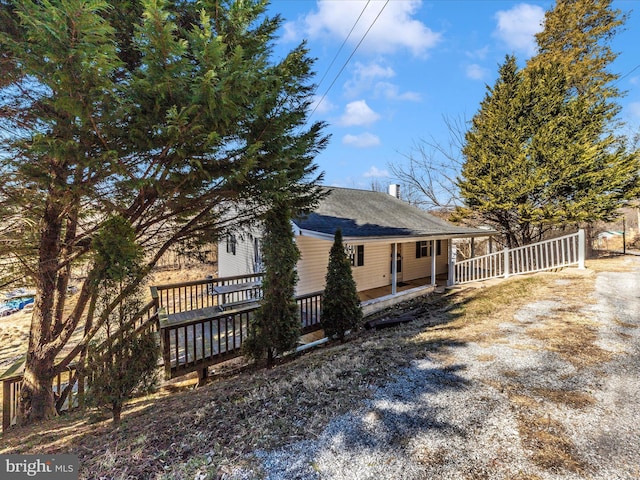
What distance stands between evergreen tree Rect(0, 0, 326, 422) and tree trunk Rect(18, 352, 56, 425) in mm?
19

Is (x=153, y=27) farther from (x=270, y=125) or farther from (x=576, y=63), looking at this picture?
(x=576, y=63)

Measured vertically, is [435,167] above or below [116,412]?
above

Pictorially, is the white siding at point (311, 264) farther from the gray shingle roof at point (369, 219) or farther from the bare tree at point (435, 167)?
the bare tree at point (435, 167)

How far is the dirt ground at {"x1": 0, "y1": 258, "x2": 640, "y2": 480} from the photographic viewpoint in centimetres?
244

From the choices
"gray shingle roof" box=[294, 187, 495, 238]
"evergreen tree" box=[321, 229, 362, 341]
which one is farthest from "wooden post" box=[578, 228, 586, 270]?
"evergreen tree" box=[321, 229, 362, 341]

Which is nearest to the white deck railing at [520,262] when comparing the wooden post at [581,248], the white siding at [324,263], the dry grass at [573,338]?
the wooden post at [581,248]

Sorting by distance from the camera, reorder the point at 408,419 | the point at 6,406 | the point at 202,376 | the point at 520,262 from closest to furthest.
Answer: the point at 408,419 < the point at 6,406 < the point at 202,376 < the point at 520,262

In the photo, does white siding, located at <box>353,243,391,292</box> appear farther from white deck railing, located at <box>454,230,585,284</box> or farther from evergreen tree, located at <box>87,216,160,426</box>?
evergreen tree, located at <box>87,216,160,426</box>

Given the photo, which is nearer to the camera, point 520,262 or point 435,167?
point 520,262

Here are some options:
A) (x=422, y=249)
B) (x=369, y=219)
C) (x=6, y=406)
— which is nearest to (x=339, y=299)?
(x=369, y=219)

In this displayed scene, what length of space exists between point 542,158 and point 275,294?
40.5ft

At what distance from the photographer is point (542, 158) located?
11586mm

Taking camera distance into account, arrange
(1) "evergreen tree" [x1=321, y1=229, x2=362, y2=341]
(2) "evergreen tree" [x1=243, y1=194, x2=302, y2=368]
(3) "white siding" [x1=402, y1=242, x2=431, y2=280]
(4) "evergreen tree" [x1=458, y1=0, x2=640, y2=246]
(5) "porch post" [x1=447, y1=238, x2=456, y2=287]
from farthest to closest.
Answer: (3) "white siding" [x1=402, y1=242, x2=431, y2=280], (5) "porch post" [x1=447, y1=238, x2=456, y2=287], (4) "evergreen tree" [x1=458, y1=0, x2=640, y2=246], (1) "evergreen tree" [x1=321, y1=229, x2=362, y2=341], (2) "evergreen tree" [x1=243, y1=194, x2=302, y2=368]

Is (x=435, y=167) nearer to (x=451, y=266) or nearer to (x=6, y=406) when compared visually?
(x=451, y=266)
